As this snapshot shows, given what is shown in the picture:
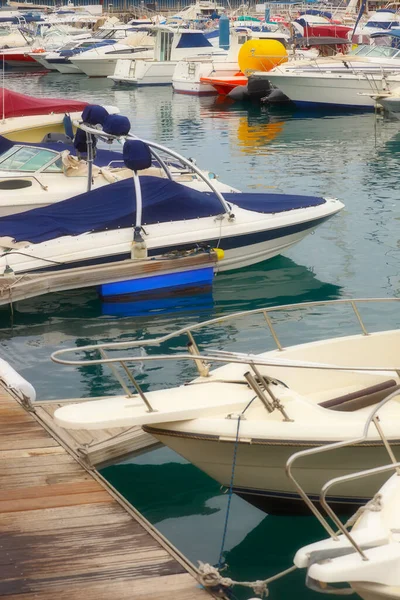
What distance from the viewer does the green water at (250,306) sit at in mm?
7562

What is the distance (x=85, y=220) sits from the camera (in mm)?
12984

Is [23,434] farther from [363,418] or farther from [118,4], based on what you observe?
[118,4]

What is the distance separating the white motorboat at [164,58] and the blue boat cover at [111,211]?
103ft

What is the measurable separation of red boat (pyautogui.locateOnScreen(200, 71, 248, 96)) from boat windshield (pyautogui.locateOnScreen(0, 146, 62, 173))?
24.7m

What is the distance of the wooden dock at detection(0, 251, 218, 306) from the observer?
11969mm

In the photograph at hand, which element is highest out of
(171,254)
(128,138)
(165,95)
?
(128,138)

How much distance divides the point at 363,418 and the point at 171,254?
6226 mm

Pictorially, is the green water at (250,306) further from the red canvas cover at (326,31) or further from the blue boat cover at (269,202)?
the red canvas cover at (326,31)

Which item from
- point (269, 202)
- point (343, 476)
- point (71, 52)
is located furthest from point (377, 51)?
point (343, 476)

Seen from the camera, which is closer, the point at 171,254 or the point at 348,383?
the point at 348,383

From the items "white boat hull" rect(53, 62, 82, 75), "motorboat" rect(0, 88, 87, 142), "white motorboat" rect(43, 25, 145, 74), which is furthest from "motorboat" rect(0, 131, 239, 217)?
"white boat hull" rect(53, 62, 82, 75)

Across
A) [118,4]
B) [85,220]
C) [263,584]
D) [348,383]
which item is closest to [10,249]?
[85,220]

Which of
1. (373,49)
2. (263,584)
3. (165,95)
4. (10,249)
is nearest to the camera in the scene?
(263,584)

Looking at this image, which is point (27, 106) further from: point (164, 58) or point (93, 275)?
point (164, 58)
